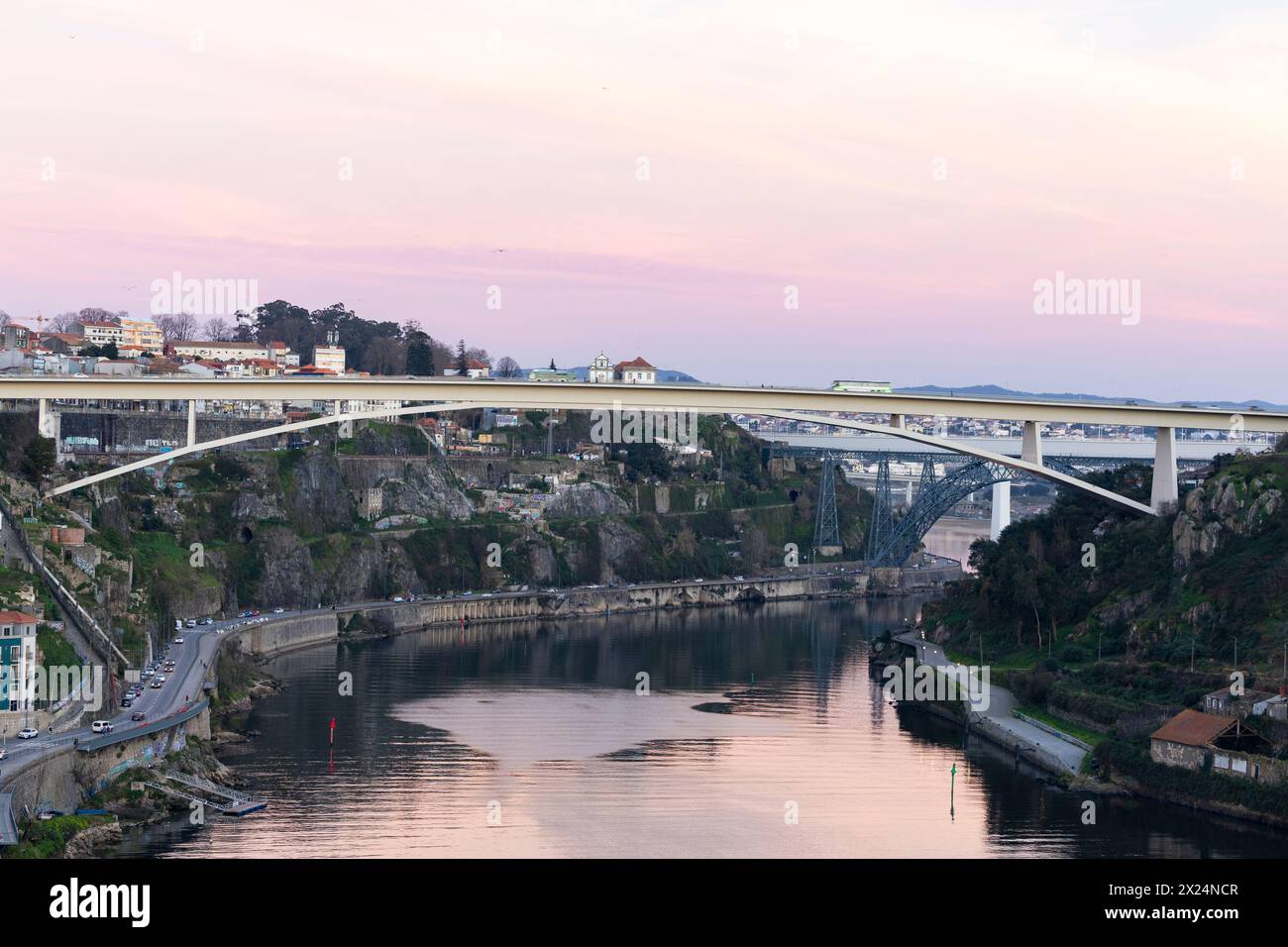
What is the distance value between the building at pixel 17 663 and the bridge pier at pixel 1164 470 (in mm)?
32986

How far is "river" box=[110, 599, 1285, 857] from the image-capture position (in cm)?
2831

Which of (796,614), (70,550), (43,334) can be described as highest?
(43,334)

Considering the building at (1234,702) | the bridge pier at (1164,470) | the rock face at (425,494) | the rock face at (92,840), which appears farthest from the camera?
the rock face at (425,494)

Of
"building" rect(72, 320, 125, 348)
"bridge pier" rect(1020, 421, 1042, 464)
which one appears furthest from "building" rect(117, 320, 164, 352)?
"bridge pier" rect(1020, 421, 1042, 464)

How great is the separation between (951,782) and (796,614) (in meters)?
37.9

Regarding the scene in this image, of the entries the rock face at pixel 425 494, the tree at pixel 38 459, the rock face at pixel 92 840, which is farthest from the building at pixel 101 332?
the rock face at pixel 92 840

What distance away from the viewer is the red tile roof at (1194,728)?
32.8m

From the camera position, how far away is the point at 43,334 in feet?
267

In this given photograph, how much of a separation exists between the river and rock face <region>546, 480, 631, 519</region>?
24437 mm

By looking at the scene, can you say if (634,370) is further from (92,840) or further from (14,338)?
(92,840)

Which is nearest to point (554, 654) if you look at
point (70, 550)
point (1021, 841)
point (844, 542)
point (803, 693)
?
point (803, 693)

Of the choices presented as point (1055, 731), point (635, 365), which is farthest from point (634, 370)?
point (1055, 731)

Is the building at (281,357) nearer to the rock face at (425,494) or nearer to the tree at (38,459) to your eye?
the rock face at (425,494)
